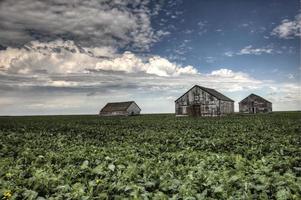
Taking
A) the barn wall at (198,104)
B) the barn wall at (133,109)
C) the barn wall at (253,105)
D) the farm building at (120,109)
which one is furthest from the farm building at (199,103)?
the barn wall at (253,105)

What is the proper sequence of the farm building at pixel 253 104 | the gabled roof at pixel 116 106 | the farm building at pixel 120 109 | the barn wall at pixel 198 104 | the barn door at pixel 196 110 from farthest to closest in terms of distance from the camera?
the gabled roof at pixel 116 106, the farm building at pixel 253 104, the farm building at pixel 120 109, the barn door at pixel 196 110, the barn wall at pixel 198 104

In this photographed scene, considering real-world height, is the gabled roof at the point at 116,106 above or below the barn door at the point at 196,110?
above

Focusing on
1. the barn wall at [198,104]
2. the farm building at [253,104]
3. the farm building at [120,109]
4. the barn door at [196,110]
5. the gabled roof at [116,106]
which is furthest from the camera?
the gabled roof at [116,106]

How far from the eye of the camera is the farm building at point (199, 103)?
56.8m

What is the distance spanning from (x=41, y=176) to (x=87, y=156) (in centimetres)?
361

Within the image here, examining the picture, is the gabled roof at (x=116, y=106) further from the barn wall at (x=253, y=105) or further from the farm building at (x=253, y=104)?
the barn wall at (x=253, y=105)

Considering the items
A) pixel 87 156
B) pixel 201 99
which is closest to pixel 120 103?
pixel 201 99

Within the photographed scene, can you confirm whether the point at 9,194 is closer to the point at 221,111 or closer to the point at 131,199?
the point at 131,199

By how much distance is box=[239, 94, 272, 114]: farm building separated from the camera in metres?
86.9

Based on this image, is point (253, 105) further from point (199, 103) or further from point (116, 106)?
point (116, 106)

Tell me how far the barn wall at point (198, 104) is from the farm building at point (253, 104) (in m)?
30.2

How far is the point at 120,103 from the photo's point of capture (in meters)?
91.0

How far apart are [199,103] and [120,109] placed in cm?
3440

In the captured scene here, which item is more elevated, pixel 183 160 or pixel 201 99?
pixel 201 99
